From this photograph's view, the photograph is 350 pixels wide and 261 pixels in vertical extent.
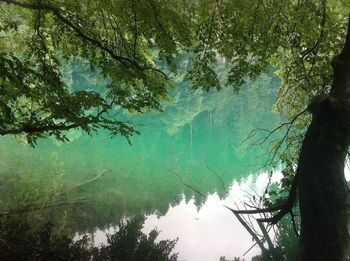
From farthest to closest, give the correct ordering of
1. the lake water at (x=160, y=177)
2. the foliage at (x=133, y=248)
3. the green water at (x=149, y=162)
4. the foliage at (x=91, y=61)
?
the green water at (x=149, y=162)
the lake water at (x=160, y=177)
the foliage at (x=133, y=248)
the foliage at (x=91, y=61)

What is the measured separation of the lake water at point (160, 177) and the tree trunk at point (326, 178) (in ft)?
12.9

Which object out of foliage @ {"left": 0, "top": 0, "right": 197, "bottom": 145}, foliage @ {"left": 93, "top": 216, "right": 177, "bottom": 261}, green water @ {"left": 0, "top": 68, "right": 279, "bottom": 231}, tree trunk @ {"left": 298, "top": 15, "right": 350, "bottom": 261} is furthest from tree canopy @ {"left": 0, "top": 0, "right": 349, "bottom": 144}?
foliage @ {"left": 93, "top": 216, "right": 177, "bottom": 261}

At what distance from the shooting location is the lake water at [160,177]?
15.7 m

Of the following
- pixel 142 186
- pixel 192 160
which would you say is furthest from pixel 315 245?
pixel 192 160

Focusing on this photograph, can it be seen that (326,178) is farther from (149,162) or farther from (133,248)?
(149,162)

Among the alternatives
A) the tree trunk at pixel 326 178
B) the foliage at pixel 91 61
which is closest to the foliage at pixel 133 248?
the foliage at pixel 91 61

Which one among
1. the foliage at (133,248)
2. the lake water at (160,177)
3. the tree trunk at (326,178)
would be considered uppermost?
the lake water at (160,177)

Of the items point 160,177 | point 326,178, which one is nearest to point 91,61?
point 326,178

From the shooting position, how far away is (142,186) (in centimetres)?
2211

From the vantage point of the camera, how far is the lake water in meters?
15.7

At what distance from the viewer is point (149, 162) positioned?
95.1ft

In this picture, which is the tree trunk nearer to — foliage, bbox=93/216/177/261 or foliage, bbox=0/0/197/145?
foliage, bbox=0/0/197/145

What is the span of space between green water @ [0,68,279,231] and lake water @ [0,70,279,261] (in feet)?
0.18

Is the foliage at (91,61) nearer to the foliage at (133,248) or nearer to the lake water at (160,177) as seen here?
the lake water at (160,177)
